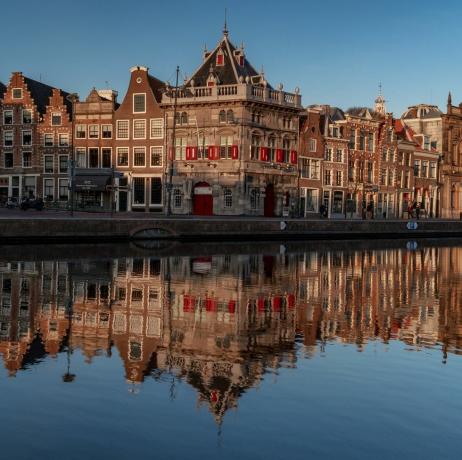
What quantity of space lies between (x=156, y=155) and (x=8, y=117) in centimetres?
1814

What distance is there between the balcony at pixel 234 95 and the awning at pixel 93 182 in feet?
33.7

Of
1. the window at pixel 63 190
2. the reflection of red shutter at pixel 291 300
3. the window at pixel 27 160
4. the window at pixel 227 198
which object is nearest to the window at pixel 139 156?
the window at pixel 63 190

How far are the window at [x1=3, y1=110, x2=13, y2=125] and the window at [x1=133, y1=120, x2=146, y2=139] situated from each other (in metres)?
14.8

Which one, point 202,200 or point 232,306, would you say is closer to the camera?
point 232,306

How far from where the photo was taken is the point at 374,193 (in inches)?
3509

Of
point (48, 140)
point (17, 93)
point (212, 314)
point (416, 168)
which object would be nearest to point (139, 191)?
point (48, 140)

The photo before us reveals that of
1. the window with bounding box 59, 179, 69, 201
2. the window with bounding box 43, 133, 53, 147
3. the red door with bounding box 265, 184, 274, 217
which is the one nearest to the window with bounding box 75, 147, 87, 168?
the window with bounding box 59, 179, 69, 201

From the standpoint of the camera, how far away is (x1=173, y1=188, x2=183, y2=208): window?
74.3 m

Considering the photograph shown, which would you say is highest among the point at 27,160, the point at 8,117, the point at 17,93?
the point at 17,93

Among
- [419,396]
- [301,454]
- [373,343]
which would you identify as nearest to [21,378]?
[301,454]

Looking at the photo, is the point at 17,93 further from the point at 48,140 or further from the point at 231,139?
the point at 231,139

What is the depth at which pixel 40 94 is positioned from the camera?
82625 millimetres

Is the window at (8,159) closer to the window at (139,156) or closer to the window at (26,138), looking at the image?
the window at (26,138)

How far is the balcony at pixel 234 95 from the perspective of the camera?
69625mm
